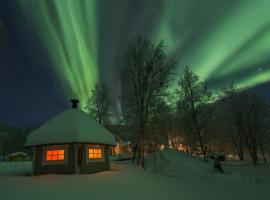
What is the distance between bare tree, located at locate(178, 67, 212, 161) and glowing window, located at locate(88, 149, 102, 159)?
1329 cm

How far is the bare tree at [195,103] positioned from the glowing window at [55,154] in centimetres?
1590

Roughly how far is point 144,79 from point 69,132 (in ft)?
31.9

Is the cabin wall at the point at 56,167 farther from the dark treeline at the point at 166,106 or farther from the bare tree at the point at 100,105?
the bare tree at the point at 100,105

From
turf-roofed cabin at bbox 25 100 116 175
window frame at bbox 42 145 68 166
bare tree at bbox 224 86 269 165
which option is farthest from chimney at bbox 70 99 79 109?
bare tree at bbox 224 86 269 165

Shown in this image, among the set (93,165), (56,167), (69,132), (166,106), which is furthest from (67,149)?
(166,106)

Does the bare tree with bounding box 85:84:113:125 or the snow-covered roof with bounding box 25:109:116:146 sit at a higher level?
the bare tree with bounding box 85:84:113:125

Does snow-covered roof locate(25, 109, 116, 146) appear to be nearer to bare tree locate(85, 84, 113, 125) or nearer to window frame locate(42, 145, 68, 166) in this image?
window frame locate(42, 145, 68, 166)

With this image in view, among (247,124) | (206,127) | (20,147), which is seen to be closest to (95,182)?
(206,127)

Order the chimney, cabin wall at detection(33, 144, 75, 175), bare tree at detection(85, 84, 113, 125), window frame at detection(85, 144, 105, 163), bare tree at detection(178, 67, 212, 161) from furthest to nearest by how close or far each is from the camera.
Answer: bare tree at detection(85, 84, 113, 125)
bare tree at detection(178, 67, 212, 161)
the chimney
window frame at detection(85, 144, 105, 163)
cabin wall at detection(33, 144, 75, 175)

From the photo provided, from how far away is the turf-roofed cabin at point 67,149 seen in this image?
12.5 metres

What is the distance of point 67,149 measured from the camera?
1274 centimetres

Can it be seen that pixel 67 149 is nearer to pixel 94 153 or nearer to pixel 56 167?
pixel 56 167

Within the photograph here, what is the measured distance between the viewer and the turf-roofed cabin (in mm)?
12469

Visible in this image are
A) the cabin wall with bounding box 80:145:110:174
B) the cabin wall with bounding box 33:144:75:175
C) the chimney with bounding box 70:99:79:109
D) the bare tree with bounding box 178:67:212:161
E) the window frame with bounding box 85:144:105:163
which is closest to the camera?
the cabin wall with bounding box 33:144:75:175
